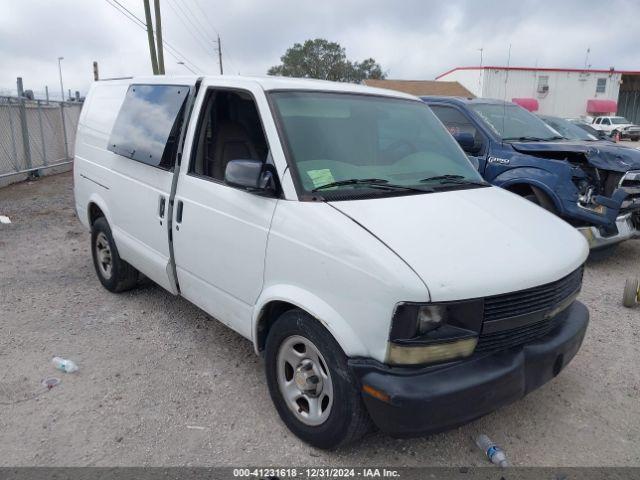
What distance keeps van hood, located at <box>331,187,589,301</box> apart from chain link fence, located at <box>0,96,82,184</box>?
1114 cm

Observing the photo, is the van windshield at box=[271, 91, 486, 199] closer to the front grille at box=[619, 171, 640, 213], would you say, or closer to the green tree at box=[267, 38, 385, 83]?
the front grille at box=[619, 171, 640, 213]

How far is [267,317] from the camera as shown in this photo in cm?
307

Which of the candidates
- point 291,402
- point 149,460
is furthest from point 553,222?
point 149,460

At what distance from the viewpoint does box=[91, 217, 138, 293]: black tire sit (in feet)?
15.9

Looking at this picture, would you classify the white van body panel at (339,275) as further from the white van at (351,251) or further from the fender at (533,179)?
the fender at (533,179)

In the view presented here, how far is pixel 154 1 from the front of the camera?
859 inches

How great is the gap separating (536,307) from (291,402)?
4.70 feet

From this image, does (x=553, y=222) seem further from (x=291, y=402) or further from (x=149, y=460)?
(x=149, y=460)

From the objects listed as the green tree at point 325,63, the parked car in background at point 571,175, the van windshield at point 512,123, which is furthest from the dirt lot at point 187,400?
the green tree at point 325,63

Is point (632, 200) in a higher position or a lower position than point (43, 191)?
higher

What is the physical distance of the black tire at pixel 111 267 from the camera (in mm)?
4848

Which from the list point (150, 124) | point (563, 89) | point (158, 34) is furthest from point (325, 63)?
point (150, 124)

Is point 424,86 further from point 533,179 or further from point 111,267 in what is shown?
point 111,267

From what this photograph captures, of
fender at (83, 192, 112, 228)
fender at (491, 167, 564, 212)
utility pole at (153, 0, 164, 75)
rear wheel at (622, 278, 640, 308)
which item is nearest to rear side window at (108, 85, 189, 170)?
fender at (83, 192, 112, 228)
